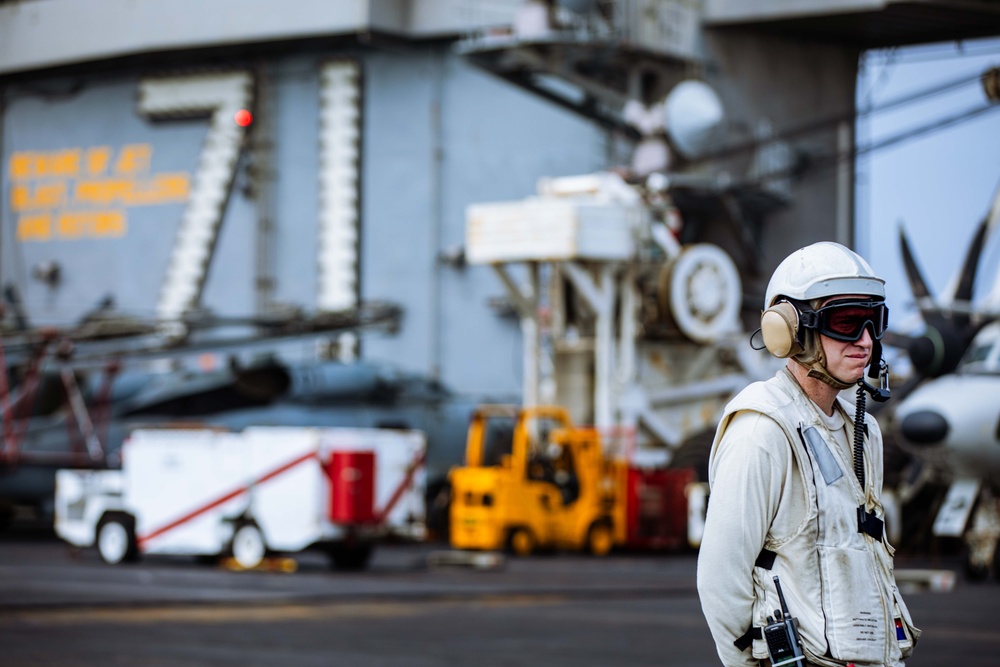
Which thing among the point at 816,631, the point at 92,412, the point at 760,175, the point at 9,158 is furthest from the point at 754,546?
the point at 9,158

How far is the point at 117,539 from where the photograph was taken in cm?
2377

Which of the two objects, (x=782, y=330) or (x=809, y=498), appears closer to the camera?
(x=809, y=498)

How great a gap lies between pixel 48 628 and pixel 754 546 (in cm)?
1048

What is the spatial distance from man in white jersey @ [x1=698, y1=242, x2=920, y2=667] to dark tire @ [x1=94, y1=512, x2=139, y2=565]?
66.7ft

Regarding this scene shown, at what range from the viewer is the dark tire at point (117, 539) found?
2370 centimetres

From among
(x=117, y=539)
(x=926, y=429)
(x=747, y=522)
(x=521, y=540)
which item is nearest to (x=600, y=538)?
(x=521, y=540)

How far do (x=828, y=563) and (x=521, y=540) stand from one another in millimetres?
23736

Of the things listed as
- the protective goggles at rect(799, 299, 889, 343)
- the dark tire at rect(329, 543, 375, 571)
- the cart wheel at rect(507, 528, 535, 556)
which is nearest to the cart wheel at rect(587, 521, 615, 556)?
the cart wheel at rect(507, 528, 535, 556)

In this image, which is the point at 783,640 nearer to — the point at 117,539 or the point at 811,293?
the point at 811,293

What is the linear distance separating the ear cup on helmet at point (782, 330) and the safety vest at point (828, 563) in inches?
4.4

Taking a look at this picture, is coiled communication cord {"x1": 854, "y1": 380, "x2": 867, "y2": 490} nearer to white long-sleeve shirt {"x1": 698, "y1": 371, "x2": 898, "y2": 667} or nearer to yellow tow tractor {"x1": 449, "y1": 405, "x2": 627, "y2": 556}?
white long-sleeve shirt {"x1": 698, "y1": 371, "x2": 898, "y2": 667}

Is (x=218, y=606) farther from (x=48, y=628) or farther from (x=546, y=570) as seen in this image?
(x=546, y=570)

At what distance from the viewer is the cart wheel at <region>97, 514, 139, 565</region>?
23703 mm

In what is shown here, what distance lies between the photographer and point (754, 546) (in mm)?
4273
